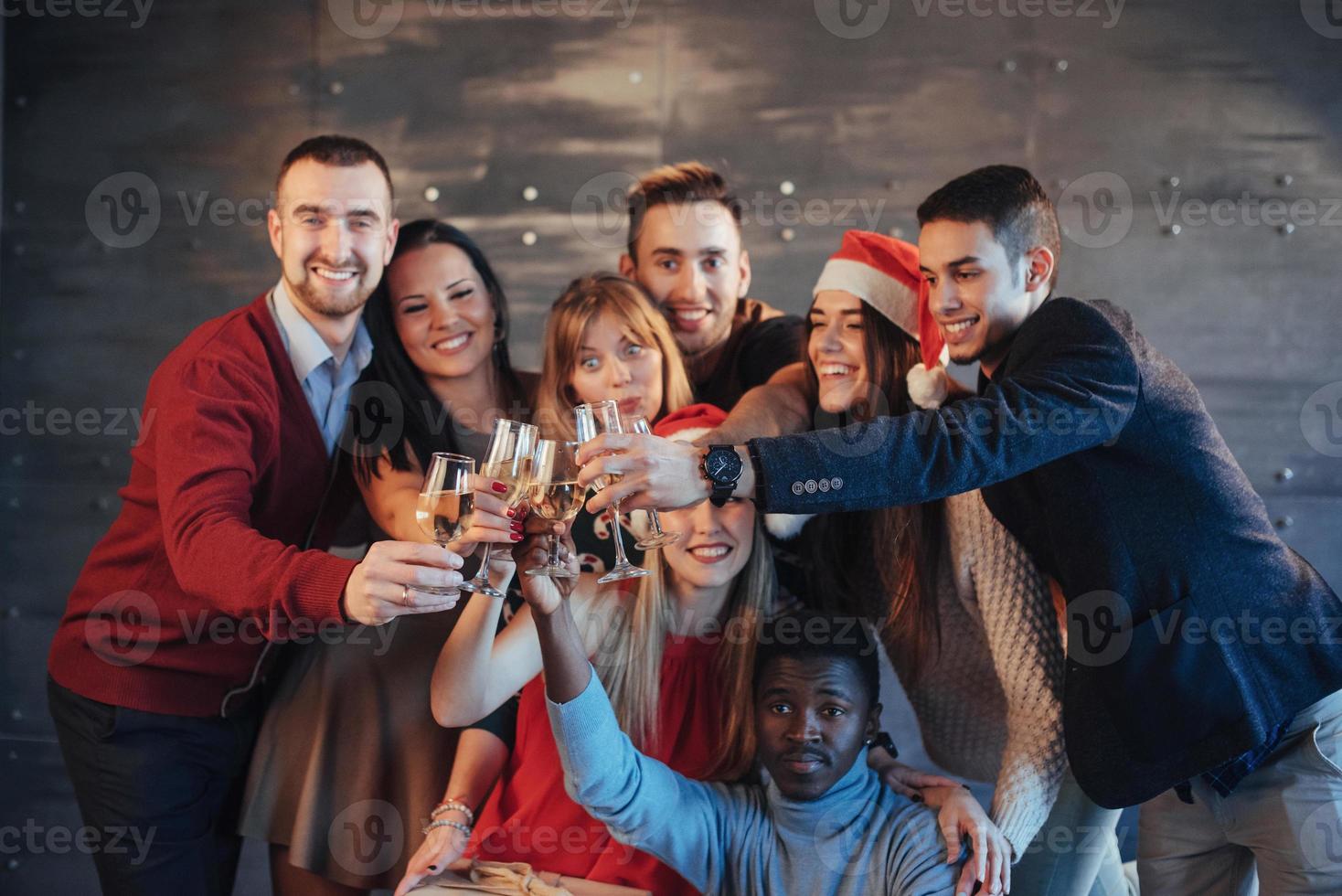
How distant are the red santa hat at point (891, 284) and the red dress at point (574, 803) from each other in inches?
32.5

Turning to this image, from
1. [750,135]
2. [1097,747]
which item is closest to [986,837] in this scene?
[1097,747]

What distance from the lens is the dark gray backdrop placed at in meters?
3.84

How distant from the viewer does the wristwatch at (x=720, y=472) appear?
5.64 ft

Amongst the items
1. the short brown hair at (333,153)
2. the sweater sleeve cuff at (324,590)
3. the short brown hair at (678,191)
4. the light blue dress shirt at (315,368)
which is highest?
the short brown hair at (678,191)

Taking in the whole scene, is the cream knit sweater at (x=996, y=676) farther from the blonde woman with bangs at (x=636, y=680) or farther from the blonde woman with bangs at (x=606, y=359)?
the blonde woman with bangs at (x=606, y=359)

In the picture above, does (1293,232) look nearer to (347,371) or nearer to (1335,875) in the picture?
(1335,875)

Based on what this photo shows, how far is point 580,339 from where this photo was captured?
2664 mm

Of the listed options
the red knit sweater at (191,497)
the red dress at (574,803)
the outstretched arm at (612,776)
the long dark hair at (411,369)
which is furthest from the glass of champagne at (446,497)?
the long dark hair at (411,369)

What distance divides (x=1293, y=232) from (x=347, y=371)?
10.4 feet

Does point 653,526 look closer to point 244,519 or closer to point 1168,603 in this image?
point 244,519

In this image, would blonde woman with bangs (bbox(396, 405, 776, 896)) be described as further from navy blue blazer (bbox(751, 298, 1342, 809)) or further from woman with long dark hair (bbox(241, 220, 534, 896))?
navy blue blazer (bbox(751, 298, 1342, 809))

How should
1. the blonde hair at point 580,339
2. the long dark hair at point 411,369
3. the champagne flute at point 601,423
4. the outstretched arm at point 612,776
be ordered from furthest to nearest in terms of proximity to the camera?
1. the blonde hair at point 580,339
2. the long dark hair at point 411,369
3. the outstretched arm at point 612,776
4. the champagne flute at point 601,423

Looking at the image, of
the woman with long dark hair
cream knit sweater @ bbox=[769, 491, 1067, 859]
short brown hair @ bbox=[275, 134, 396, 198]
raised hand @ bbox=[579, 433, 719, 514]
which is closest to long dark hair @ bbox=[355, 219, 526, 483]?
the woman with long dark hair

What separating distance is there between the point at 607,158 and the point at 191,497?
2345mm
